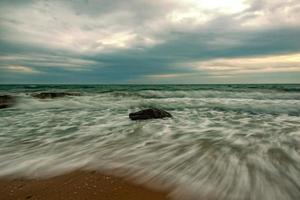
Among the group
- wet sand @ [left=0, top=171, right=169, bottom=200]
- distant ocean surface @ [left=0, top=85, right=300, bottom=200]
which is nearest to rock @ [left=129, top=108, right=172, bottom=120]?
distant ocean surface @ [left=0, top=85, right=300, bottom=200]

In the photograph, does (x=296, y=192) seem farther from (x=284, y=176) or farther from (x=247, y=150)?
(x=247, y=150)

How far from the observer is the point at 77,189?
2812 millimetres

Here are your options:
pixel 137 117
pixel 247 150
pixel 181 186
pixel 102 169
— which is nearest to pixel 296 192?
pixel 181 186

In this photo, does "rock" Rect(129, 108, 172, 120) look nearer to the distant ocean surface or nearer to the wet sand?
the distant ocean surface

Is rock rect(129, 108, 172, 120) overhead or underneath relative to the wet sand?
overhead

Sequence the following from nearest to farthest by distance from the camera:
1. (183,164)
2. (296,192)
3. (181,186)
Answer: (296,192) → (181,186) → (183,164)

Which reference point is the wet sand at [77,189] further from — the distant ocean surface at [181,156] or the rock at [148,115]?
the rock at [148,115]

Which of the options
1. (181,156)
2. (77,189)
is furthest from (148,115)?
(77,189)

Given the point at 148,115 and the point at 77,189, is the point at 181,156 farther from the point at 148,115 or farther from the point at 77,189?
the point at 148,115

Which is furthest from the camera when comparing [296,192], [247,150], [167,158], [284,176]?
[247,150]

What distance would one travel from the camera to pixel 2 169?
138 inches

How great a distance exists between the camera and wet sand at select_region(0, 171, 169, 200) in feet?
8.68

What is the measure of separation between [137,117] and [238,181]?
535 cm

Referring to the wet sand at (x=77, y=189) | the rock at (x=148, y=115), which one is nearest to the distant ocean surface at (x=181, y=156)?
the wet sand at (x=77, y=189)
